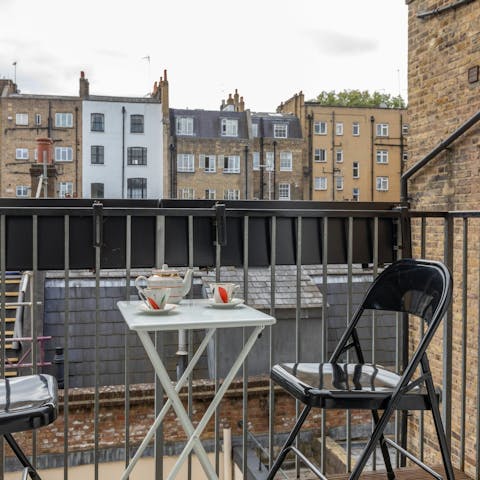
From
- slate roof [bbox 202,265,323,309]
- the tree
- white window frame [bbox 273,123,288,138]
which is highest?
the tree

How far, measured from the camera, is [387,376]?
1714 mm

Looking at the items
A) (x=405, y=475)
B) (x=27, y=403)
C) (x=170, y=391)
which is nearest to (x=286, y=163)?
(x=405, y=475)

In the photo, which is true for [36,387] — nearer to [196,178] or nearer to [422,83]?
[422,83]

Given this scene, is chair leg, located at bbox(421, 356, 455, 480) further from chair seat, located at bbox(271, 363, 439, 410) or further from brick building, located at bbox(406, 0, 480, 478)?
brick building, located at bbox(406, 0, 480, 478)

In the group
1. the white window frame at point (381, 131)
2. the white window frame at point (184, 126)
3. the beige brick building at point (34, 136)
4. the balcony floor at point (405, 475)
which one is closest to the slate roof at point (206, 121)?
the white window frame at point (184, 126)

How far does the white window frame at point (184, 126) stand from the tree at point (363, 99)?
29.0 ft

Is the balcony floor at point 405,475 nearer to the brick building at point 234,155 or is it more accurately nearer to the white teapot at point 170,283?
the white teapot at point 170,283

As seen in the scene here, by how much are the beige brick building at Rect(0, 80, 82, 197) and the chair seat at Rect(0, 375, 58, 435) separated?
2472cm

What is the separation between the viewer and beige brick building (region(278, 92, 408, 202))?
2783 cm

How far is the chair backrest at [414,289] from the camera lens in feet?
5.23

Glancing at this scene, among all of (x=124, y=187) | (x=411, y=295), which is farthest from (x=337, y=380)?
(x=124, y=187)

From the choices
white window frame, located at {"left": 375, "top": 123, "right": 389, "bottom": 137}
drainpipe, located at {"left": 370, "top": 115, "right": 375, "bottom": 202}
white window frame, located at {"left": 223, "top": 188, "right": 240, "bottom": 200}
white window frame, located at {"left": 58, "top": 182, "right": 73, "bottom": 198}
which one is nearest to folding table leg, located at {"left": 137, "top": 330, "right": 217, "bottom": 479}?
white window frame, located at {"left": 58, "top": 182, "right": 73, "bottom": 198}

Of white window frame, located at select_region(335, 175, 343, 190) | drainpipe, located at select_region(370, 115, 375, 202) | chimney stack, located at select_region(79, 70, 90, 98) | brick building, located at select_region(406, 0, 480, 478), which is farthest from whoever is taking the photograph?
drainpipe, located at select_region(370, 115, 375, 202)

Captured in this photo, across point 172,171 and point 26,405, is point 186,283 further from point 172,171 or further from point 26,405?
point 172,171
